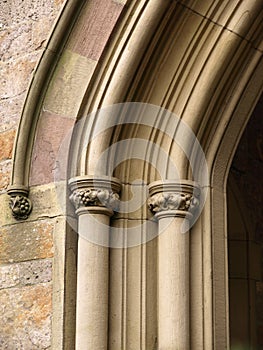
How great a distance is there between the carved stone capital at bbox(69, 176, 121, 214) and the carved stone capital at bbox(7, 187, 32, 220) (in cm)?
24

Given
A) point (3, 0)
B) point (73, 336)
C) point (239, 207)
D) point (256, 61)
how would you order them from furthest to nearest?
point (239, 207), point (3, 0), point (256, 61), point (73, 336)

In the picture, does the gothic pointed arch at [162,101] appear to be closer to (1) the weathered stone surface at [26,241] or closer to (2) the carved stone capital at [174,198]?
(2) the carved stone capital at [174,198]

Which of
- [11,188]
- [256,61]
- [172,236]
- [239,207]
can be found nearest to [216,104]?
[256,61]

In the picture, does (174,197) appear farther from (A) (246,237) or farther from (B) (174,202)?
(A) (246,237)

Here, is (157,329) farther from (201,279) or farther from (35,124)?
(35,124)

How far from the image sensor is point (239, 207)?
6.20 m

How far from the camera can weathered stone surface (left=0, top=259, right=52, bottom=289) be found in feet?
13.9

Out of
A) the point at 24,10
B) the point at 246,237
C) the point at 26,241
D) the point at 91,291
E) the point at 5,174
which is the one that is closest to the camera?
the point at 91,291

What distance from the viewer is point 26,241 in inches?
170

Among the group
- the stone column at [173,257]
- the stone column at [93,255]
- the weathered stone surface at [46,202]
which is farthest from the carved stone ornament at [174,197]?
the weathered stone surface at [46,202]

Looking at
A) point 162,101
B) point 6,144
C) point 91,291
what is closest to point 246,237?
point 162,101

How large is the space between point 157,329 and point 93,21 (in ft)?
4.25

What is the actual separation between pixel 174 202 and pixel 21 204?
0.63 m

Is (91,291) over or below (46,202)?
below
